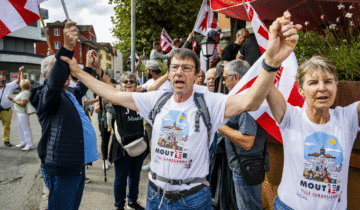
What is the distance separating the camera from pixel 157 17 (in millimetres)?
17484

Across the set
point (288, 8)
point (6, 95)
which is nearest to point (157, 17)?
point (6, 95)

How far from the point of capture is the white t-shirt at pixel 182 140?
1.94 metres

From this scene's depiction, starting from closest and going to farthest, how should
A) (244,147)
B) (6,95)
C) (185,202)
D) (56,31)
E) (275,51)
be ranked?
(275,51) → (185,202) → (244,147) → (6,95) → (56,31)

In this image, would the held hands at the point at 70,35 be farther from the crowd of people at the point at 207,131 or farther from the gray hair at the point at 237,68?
the gray hair at the point at 237,68

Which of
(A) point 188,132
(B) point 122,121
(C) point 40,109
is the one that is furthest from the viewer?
(B) point 122,121

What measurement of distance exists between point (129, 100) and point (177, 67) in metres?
0.49

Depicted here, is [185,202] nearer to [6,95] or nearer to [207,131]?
[207,131]

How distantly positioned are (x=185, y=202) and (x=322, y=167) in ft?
3.15

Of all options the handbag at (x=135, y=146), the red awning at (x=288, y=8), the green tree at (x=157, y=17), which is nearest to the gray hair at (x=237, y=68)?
the handbag at (x=135, y=146)

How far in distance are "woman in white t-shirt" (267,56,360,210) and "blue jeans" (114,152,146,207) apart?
2.58 metres

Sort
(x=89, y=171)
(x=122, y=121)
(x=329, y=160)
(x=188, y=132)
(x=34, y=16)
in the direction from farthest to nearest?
(x=89, y=171), (x=122, y=121), (x=34, y=16), (x=188, y=132), (x=329, y=160)

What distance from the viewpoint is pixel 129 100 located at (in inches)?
86.4

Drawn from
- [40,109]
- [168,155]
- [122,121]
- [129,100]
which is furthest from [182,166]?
[122,121]

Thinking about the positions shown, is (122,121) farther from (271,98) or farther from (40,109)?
(271,98)
